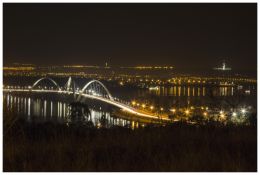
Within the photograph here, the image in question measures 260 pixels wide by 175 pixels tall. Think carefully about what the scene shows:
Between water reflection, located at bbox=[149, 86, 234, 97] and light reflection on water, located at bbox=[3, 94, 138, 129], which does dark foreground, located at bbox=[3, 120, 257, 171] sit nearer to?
light reflection on water, located at bbox=[3, 94, 138, 129]

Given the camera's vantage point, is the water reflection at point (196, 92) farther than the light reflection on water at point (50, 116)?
Yes

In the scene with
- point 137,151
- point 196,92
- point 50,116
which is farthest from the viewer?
→ point 196,92

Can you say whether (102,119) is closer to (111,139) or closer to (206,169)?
(111,139)

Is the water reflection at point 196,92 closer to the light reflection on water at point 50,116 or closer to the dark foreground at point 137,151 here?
the light reflection on water at point 50,116

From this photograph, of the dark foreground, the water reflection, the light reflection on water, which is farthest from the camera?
the water reflection

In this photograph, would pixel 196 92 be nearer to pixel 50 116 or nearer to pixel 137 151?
pixel 50 116

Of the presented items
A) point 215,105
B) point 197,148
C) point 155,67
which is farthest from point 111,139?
point 155,67

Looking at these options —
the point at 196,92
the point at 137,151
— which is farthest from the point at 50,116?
the point at 196,92

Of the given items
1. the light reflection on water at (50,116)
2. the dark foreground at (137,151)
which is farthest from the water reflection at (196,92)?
the dark foreground at (137,151)

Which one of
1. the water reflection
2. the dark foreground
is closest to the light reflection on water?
the dark foreground
